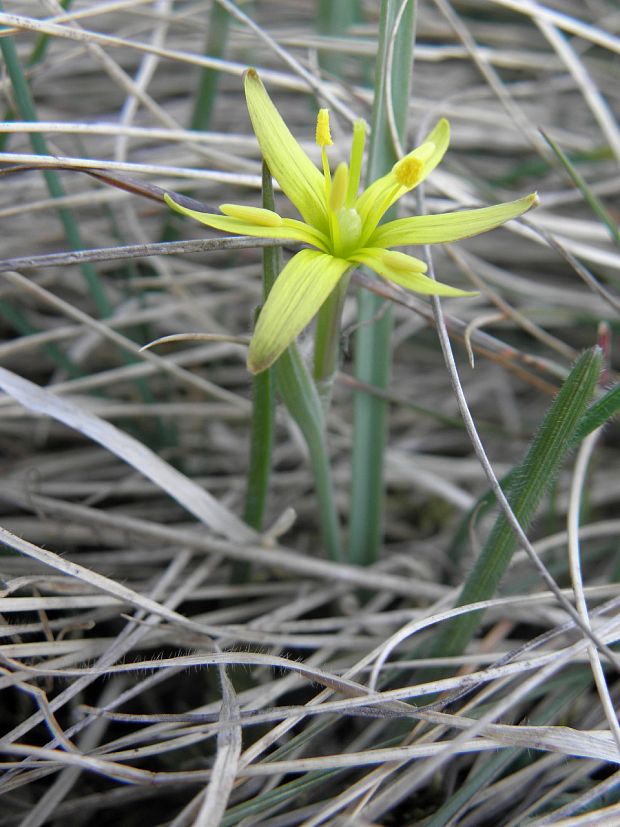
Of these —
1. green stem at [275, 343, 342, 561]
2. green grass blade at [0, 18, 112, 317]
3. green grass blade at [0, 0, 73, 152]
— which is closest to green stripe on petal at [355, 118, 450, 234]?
green stem at [275, 343, 342, 561]

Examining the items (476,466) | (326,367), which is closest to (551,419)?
(326,367)

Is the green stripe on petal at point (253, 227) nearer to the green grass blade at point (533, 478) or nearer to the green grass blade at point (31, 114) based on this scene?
the green grass blade at point (533, 478)

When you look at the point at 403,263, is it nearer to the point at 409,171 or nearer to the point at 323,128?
the point at 409,171

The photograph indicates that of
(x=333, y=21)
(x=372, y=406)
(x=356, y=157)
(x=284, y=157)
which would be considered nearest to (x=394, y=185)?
(x=356, y=157)

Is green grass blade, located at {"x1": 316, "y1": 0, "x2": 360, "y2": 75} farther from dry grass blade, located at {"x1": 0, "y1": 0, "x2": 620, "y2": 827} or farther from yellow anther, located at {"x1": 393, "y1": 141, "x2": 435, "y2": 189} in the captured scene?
yellow anther, located at {"x1": 393, "y1": 141, "x2": 435, "y2": 189}

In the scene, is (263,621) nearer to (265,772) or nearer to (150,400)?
(265,772)

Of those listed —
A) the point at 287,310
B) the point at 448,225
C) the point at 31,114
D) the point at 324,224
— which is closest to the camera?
the point at 287,310

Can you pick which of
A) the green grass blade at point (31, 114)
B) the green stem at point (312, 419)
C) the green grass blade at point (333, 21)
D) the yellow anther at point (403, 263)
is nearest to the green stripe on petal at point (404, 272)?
the yellow anther at point (403, 263)
